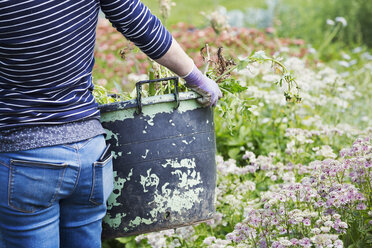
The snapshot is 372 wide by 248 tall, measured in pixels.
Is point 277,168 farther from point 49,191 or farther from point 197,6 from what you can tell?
point 197,6

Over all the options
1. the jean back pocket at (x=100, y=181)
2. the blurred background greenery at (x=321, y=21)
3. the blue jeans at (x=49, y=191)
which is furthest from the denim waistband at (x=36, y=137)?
the blurred background greenery at (x=321, y=21)

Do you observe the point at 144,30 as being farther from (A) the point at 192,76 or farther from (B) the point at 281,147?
(B) the point at 281,147

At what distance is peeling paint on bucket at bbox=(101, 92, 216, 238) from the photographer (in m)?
1.81

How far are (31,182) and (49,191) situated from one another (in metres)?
0.06

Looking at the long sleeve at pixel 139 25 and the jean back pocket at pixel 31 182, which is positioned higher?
the long sleeve at pixel 139 25

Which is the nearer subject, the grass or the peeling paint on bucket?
the peeling paint on bucket

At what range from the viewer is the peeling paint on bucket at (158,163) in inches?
71.3

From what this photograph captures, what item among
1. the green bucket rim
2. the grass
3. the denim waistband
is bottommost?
Result: the denim waistband

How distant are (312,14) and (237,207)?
19.0ft

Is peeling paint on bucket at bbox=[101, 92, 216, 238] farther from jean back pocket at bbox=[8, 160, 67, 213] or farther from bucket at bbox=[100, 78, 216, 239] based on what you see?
jean back pocket at bbox=[8, 160, 67, 213]

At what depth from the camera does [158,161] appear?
185 cm

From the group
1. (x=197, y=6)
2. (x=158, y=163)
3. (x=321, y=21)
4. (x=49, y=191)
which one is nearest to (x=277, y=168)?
(x=158, y=163)

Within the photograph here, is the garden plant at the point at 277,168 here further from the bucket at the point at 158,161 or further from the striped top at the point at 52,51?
the striped top at the point at 52,51

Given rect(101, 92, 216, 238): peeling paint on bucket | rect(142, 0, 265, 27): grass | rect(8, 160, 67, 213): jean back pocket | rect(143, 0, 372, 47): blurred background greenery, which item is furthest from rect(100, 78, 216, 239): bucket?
rect(142, 0, 265, 27): grass
